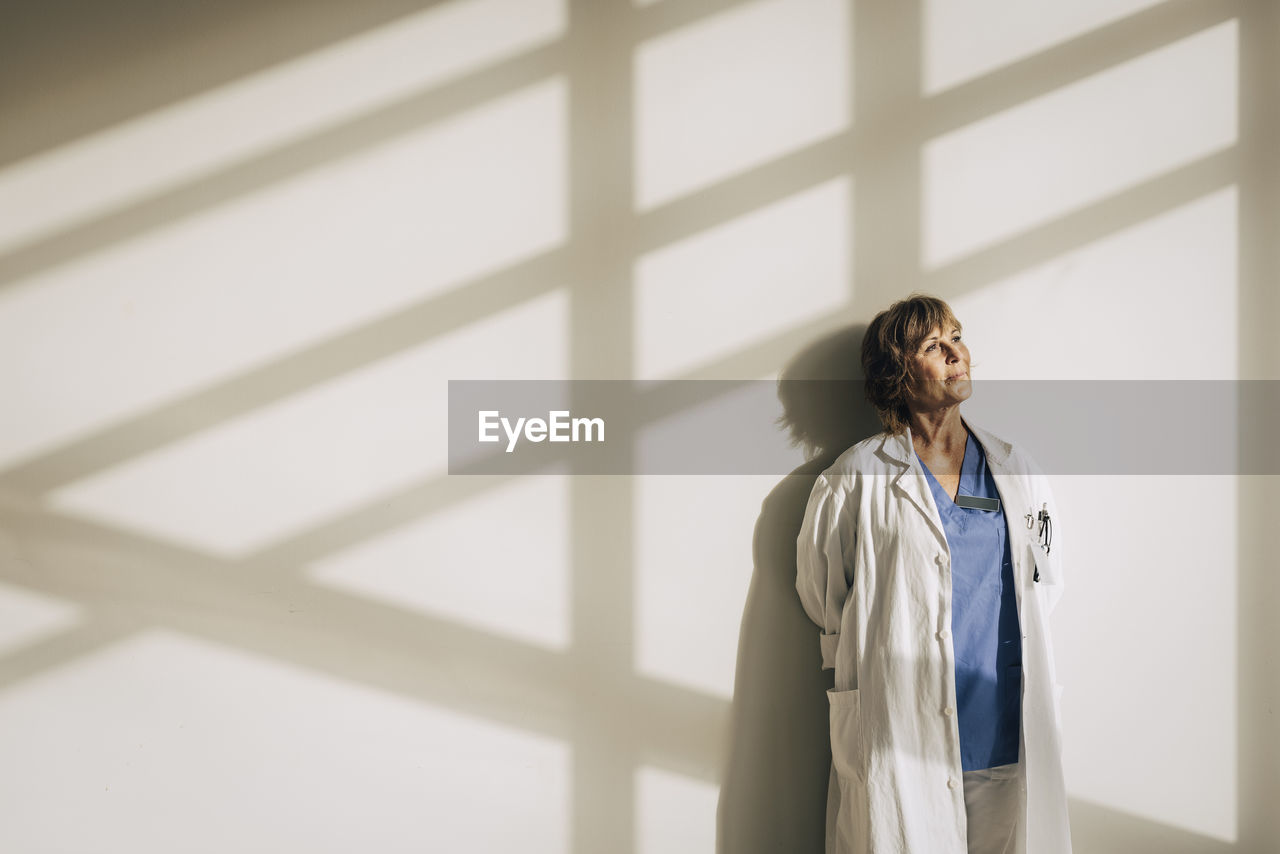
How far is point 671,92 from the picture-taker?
1.63 m

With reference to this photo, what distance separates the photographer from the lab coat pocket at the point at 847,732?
1.49 metres

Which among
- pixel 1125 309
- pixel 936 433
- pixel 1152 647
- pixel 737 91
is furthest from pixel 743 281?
pixel 1152 647

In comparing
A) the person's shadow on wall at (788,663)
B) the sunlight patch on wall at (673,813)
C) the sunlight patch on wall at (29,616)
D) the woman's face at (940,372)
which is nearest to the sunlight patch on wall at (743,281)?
the person's shadow on wall at (788,663)

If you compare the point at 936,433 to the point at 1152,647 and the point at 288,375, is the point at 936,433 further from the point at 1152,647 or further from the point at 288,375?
the point at 288,375

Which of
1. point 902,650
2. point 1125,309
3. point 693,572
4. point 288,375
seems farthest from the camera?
point 1125,309

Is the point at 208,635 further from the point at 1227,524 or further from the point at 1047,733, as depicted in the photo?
the point at 1227,524

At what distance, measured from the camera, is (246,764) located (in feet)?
5.10

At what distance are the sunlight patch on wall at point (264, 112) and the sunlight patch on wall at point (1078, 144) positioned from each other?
1059 millimetres

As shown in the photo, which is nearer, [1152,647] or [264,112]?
[264,112]

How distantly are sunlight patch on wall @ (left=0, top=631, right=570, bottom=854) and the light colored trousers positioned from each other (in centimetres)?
93

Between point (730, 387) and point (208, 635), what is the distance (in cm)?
134

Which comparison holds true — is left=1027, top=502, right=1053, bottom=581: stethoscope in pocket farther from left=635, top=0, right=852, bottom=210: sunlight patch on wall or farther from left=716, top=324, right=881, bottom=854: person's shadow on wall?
left=635, top=0, right=852, bottom=210: sunlight patch on wall

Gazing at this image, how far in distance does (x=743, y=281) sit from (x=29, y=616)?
181 cm

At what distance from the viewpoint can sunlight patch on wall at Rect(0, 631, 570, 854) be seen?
5.00ft
